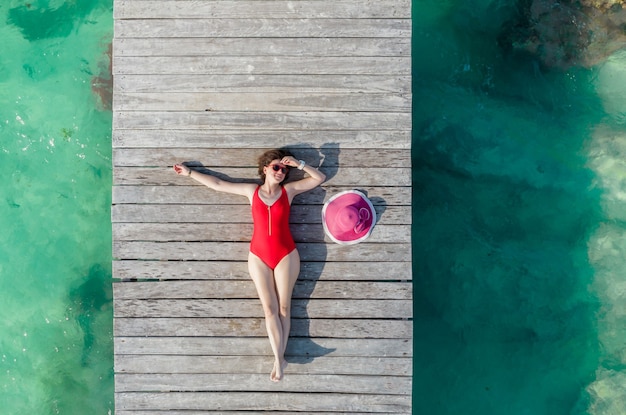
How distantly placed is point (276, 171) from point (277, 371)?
82.3 inches

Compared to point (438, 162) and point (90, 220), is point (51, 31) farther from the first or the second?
point (438, 162)

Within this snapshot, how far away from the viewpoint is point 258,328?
4.70 m

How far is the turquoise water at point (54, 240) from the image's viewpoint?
5973mm

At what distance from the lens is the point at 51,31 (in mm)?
6105

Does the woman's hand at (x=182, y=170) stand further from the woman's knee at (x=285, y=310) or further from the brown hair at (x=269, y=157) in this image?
the woman's knee at (x=285, y=310)

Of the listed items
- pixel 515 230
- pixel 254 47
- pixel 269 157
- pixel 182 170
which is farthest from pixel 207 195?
pixel 515 230

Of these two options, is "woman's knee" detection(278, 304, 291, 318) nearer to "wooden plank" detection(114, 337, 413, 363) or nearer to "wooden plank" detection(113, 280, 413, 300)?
"wooden plank" detection(113, 280, 413, 300)

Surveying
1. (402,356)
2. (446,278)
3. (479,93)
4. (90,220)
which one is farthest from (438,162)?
(90,220)

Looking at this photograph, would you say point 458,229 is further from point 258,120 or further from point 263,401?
point 263,401

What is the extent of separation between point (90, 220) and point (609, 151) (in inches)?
285

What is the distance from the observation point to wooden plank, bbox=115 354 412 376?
4.68 m

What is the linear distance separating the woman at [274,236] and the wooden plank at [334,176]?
0.16m

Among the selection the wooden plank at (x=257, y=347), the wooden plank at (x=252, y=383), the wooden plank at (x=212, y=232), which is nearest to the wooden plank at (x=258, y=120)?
the wooden plank at (x=212, y=232)

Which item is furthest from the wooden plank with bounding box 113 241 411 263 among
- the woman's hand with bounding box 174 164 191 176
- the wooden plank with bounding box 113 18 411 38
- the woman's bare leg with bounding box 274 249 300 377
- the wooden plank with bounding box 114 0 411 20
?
the wooden plank with bounding box 114 0 411 20
